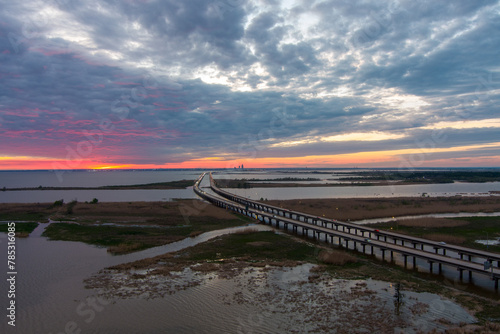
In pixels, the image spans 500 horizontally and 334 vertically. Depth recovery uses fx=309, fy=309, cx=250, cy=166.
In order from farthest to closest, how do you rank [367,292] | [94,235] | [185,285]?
[94,235], [185,285], [367,292]

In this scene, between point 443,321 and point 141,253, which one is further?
point 141,253

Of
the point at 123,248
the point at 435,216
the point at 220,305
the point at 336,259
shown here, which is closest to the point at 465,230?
the point at 435,216

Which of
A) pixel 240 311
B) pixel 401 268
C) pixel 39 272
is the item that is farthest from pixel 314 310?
pixel 39 272

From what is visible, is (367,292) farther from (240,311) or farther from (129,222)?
(129,222)

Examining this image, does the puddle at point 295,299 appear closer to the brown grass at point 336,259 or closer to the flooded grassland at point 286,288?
the flooded grassland at point 286,288

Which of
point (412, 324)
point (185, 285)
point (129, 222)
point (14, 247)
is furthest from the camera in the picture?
point (129, 222)

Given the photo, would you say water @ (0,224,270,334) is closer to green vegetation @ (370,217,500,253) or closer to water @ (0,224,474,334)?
water @ (0,224,474,334)

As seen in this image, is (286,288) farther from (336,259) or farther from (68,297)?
(68,297)

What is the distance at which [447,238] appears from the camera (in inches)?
1328

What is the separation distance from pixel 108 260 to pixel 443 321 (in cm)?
2521

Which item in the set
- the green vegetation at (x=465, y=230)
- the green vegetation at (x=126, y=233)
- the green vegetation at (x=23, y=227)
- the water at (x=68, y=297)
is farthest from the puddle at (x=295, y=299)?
the green vegetation at (x=23, y=227)

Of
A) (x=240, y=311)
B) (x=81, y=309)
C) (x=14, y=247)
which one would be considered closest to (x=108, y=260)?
(x=81, y=309)

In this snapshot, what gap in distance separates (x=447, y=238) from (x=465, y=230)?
6842 millimetres

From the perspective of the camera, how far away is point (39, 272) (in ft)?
79.9
